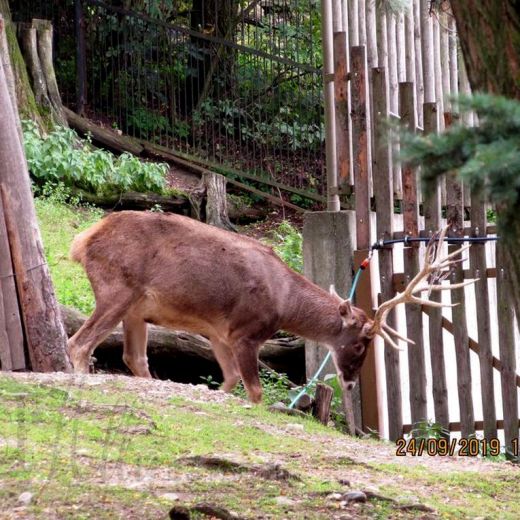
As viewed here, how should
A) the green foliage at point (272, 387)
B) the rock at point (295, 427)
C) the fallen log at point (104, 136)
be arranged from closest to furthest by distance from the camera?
1. the rock at point (295, 427)
2. the green foliage at point (272, 387)
3. the fallen log at point (104, 136)

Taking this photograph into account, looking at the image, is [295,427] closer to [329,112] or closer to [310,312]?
[310,312]

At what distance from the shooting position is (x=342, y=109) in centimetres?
1123

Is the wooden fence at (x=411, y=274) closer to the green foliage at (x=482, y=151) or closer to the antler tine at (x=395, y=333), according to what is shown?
the antler tine at (x=395, y=333)

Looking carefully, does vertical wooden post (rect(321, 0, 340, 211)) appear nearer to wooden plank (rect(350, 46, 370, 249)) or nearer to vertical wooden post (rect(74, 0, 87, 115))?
wooden plank (rect(350, 46, 370, 249))

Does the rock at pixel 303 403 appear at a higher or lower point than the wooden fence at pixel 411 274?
lower

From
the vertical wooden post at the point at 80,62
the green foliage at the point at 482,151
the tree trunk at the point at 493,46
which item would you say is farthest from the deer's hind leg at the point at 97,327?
the vertical wooden post at the point at 80,62

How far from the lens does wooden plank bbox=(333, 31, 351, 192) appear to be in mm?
11180

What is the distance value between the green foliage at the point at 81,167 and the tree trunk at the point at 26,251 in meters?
6.84

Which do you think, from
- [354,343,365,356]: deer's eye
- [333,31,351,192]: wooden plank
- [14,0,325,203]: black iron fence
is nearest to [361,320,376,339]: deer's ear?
[354,343,365,356]: deer's eye

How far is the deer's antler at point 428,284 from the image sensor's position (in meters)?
9.69

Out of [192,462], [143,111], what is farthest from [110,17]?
[192,462]

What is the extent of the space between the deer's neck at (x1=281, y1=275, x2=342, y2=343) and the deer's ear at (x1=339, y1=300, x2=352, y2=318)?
0.66 feet

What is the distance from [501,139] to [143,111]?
55.6 feet

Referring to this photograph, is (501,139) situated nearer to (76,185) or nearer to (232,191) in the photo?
(76,185)
